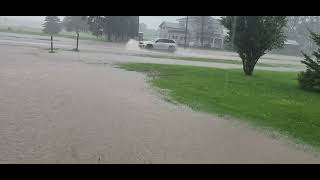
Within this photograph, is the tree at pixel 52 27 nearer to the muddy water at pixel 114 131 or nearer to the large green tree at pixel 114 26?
the large green tree at pixel 114 26

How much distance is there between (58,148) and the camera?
682 cm

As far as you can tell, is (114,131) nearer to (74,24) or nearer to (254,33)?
(254,33)

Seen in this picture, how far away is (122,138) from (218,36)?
40824 millimetres

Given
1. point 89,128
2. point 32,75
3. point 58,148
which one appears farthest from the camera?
point 32,75

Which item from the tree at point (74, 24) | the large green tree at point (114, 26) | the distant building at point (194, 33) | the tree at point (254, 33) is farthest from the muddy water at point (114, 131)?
the tree at point (74, 24)

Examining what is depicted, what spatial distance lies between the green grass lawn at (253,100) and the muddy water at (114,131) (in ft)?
2.62

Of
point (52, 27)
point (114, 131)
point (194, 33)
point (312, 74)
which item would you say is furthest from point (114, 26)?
point (114, 131)

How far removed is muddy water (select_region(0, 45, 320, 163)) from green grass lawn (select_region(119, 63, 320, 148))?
0.80m

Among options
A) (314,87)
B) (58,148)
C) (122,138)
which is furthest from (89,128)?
(314,87)

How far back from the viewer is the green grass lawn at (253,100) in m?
9.61

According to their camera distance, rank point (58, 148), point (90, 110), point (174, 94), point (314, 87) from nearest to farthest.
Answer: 1. point (58, 148)
2. point (90, 110)
3. point (174, 94)
4. point (314, 87)

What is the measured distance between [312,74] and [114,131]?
10832 millimetres
